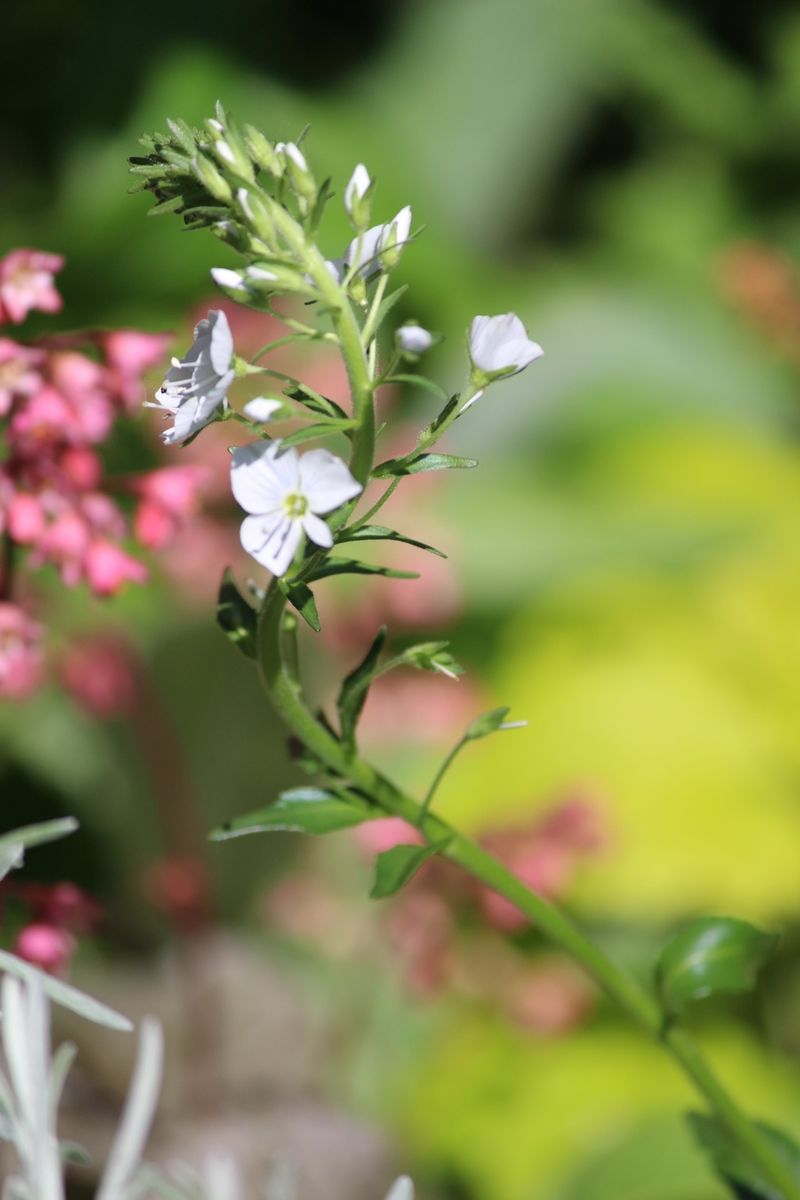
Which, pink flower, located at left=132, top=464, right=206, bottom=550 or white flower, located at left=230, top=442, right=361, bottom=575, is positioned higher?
white flower, located at left=230, top=442, right=361, bottom=575

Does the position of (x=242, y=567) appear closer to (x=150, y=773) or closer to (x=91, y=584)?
(x=150, y=773)

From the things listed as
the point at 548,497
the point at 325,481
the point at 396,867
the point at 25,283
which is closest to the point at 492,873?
the point at 396,867

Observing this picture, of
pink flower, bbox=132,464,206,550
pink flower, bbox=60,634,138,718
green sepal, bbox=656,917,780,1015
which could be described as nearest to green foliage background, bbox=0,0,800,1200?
pink flower, bbox=60,634,138,718

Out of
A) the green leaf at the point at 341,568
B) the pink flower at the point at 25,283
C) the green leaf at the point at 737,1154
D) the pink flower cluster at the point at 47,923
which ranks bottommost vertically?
the pink flower cluster at the point at 47,923

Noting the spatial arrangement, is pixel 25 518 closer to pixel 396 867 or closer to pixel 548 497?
pixel 396 867

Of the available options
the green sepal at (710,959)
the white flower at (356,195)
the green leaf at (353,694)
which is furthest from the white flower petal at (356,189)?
the green sepal at (710,959)

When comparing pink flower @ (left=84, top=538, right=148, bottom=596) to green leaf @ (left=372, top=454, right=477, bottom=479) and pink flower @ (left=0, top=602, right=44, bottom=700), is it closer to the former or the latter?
pink flower @ (left=0, top=602, right=44, bottom=700)

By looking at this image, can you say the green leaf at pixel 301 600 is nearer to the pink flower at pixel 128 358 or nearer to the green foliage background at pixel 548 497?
the pink flower at pixel 128 358
